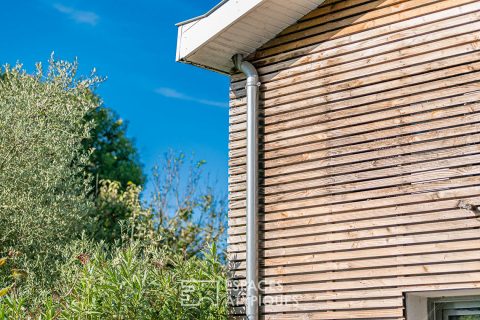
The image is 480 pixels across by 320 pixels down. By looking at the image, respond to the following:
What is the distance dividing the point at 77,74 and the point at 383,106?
7608 millimetres

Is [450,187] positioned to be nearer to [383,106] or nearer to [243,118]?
[383,106]

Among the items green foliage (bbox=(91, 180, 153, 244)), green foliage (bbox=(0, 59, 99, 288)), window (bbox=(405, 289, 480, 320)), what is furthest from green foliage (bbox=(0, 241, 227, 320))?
green foliage (bbox=(91, 180, 153, 244))

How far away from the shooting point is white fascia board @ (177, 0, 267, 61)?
7795mm

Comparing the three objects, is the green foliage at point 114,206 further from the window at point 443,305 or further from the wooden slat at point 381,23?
the window at point 443,305

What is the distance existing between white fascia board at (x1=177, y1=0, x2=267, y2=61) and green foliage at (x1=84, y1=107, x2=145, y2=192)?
1294 centimetres

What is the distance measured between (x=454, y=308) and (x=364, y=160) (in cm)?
153

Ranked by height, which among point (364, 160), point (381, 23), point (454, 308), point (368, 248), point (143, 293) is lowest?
point (454, 308)

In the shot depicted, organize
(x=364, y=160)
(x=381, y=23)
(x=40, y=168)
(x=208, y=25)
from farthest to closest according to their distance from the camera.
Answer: (x=40, y=168), (x=208, y=25), (x=381, y=23), (x=364, y=160)

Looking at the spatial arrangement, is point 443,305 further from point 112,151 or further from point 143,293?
point 112,151

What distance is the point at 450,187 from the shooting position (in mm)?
6645

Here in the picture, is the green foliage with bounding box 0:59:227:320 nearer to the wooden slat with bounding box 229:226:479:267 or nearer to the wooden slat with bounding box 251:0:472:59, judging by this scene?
the wooden slat with bounding box 229:226:479:267

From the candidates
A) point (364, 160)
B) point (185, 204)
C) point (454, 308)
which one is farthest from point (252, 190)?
point (185, 204)

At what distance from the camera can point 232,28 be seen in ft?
26.2

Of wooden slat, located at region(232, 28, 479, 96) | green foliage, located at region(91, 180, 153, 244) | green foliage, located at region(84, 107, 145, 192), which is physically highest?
green foliage, located at region(84, 107, 145, 192)
